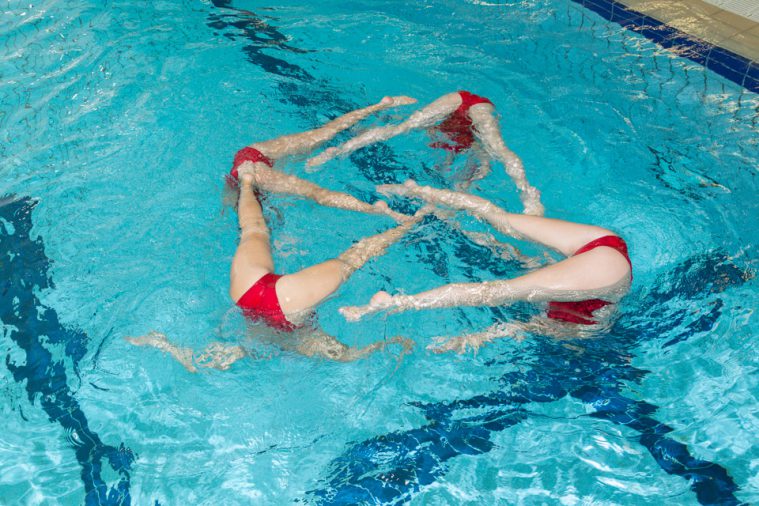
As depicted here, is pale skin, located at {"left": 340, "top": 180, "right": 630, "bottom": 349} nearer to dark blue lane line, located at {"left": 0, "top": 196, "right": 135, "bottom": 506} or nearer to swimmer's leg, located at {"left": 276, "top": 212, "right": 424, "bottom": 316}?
swimmer's leg, located at {"left": 276, "top": 212, "right": 424, "bottom": 316}

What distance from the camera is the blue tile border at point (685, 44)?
518 cm

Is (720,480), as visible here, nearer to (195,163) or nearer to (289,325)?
(289,325)

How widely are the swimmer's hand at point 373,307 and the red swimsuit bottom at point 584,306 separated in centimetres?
87

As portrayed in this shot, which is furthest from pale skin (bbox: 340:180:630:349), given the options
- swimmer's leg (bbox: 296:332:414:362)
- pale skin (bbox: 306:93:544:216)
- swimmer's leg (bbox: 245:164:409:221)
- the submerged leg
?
swimmer's leg (bbox: 245:164:409:221)

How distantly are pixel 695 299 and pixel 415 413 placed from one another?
1780 millimetres

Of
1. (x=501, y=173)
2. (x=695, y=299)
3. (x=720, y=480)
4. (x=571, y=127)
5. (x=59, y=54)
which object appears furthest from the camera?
(x=59, y=54)

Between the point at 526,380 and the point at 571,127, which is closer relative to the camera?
the point at 526,380


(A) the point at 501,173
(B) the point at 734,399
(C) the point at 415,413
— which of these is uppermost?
(A) the point at 501,173

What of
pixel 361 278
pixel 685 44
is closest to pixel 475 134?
pixel 361 278

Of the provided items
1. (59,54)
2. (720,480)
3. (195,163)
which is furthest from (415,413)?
(59,54)

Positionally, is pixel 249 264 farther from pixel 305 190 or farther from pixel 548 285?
pixel 548 285

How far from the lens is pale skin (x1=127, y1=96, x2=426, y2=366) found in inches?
121

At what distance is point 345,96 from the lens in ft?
17.7

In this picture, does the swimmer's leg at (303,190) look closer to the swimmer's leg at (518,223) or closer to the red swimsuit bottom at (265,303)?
the swimmer's leg at (518,223)
